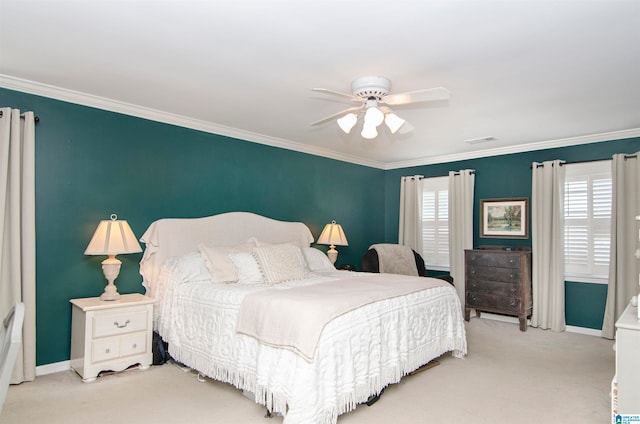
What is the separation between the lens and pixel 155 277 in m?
4.00

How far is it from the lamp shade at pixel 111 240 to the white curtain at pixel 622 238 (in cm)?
505

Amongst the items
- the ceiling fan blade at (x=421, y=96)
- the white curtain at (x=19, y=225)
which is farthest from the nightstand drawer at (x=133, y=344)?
the ceiling fan blade at (x=421, y=96)

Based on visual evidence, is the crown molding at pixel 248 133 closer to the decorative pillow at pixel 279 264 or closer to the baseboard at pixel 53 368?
the decorative pillow at pixel 279 264

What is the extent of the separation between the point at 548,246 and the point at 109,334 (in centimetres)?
494

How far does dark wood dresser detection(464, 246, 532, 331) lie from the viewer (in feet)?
16.9

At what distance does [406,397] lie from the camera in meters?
3.10

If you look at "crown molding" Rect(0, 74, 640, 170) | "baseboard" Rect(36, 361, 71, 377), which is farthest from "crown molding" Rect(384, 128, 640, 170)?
"baseboard" Rect(36, 361, 71, 377)

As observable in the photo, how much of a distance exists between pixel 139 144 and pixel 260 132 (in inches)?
55.3

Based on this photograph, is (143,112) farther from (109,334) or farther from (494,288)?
(494,288)

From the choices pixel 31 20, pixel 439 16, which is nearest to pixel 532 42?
pixel 439 16

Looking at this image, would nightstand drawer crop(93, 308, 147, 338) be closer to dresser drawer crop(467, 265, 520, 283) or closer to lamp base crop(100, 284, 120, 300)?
lamp base crop(100, 284, 120, 300)

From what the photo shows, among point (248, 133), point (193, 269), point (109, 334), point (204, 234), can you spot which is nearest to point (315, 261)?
point (204, 234)

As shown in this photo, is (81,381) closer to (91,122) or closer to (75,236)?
(75,236)

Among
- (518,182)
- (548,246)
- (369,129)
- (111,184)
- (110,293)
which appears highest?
(369,129)
